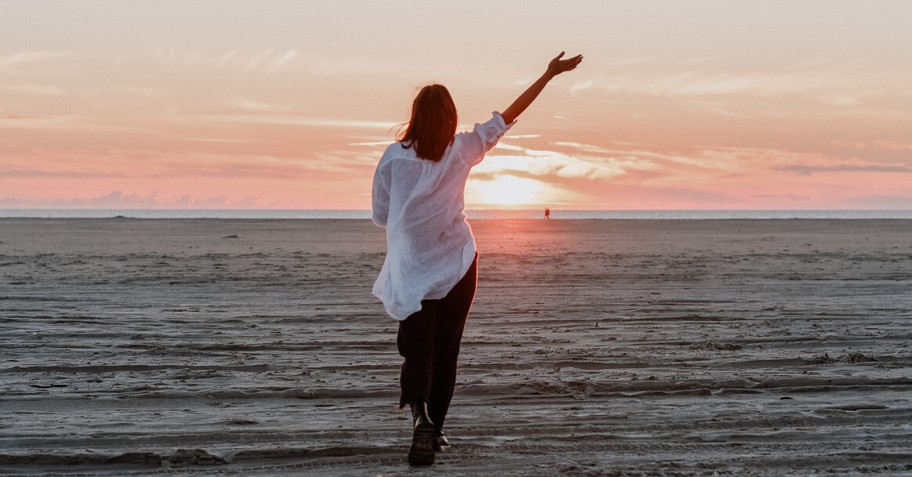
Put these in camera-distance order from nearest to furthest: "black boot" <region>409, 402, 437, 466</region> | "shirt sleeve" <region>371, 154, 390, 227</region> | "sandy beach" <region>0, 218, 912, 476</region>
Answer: "black boot" <region>409, 402, 437, 466</region>
"sandy beach" <region>0, 218, 912, 476</region>
"shirt sleeve" <region>371, 154, 390, 227</region>

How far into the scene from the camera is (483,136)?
15.0ft

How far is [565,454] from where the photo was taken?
4535mm

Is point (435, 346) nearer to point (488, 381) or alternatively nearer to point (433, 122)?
point (433, 122)

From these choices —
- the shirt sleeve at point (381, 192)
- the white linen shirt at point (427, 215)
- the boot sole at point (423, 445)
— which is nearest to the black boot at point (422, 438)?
the boot sole at point (423, 445)

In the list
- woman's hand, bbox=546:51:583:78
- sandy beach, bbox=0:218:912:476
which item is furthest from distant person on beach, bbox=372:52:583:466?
sandy beach, bbox=0:218:912:476

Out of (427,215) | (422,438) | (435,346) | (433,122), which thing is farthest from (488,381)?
(433,122)

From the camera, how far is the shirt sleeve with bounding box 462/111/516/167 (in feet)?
15.0

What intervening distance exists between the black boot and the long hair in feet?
4.02

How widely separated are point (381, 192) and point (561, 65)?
1.10 metres

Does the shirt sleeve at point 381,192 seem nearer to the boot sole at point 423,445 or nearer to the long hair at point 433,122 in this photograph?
the long hair at point 433,122

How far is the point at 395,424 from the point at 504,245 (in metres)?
21.1

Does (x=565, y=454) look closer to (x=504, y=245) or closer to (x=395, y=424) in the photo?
(x=395, y=424)

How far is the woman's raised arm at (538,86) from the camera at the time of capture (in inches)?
181

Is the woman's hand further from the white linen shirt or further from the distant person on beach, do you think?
the white linen shirt
